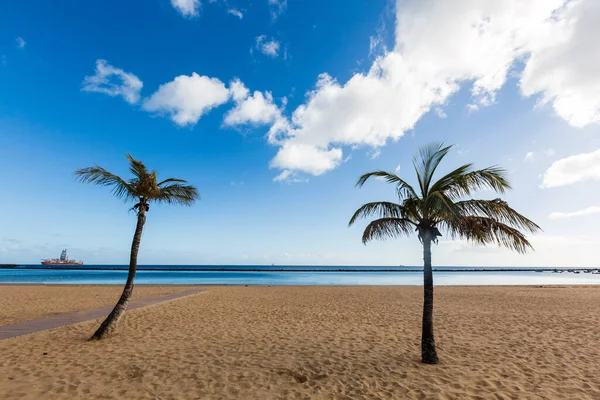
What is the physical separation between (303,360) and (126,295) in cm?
633

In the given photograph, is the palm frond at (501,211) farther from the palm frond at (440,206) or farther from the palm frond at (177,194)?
the palm frond at (177,194)

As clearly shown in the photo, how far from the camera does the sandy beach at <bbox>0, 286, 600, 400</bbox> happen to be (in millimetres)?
5676

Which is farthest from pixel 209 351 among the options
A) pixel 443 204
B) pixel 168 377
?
pixel 443 204

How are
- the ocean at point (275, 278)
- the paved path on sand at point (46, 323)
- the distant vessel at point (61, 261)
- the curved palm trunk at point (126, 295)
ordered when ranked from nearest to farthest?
the curved palm trunk at point (126, 295)
the paved path on sand at point (46, 323)
the ocean at point (275, 278)
the distant vessel at point (61, 261)

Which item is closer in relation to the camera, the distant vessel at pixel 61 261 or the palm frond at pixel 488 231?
the palm frond at pixel 488 231

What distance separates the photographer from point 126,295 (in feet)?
31.8

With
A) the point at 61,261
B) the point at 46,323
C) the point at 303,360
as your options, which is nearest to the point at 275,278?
the point at 46,323

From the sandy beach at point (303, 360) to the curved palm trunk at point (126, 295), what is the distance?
1.53 ft

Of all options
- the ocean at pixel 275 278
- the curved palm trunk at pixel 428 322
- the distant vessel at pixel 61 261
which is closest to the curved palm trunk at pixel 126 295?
the curved palm trunk at pixel 428 322

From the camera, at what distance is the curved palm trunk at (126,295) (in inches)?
370

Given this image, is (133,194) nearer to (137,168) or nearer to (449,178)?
(137,168)

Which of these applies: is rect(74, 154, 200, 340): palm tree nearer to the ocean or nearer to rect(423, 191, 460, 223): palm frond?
rect(423, 191, 460, 223): palm frond

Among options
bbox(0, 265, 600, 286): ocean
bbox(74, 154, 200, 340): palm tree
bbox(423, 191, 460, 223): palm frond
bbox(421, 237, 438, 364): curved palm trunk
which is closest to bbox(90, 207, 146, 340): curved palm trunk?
bbox(74, 154, 200, 340): palm tree

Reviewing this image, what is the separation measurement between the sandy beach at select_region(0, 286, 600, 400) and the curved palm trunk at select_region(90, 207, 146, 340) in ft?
1.53
